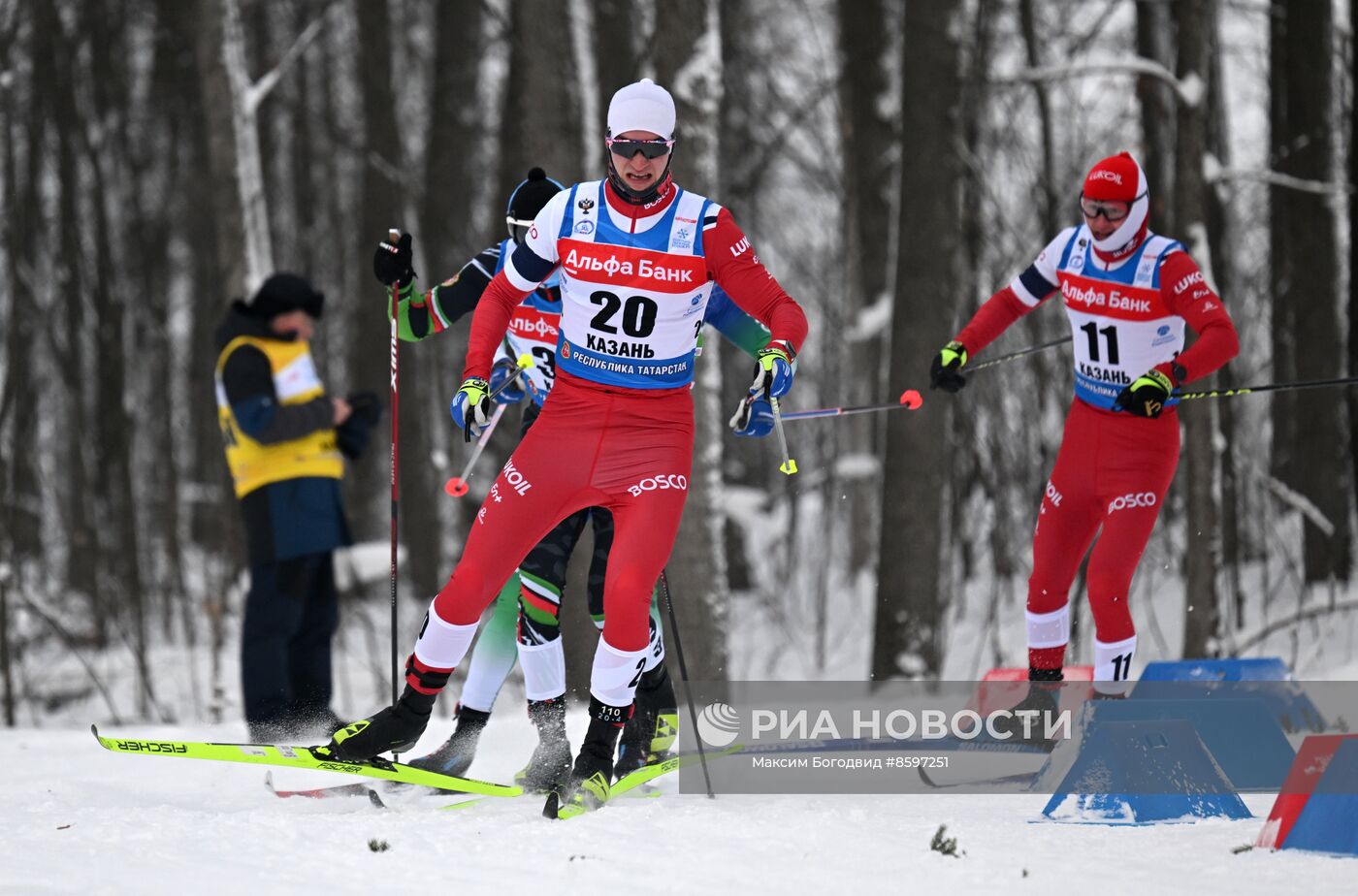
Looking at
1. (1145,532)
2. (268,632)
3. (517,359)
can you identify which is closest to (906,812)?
(1145,532)

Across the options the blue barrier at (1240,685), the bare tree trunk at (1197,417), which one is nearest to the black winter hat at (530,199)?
the blue barrier at (1240,685)

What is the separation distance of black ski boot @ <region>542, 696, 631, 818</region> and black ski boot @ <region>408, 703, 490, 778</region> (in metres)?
0.54

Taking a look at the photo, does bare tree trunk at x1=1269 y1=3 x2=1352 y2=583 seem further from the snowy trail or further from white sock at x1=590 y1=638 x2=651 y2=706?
white sock at x1=590 y1=638 x2=651 y2=706

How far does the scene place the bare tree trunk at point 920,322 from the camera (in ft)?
26.0

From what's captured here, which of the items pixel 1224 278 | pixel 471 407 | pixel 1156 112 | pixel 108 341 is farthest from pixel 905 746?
pixel 108 341

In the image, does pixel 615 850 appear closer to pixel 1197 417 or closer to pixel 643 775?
pixel 643 775

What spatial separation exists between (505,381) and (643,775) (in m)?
1.55

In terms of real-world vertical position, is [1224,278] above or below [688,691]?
above

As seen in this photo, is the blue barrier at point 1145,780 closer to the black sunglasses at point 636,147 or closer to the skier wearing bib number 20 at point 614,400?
the skier wearing bib number 20 at point 614,400

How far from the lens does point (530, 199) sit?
5254 millimetres

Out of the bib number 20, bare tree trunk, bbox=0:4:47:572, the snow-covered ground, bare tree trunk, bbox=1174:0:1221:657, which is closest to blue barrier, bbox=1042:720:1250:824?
the snow-covered ground

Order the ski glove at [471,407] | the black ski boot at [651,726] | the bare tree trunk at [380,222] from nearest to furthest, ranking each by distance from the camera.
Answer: the ski glove at [471,407]
the black ski boot at [651,726]
the bare tree trunk at [380,222]

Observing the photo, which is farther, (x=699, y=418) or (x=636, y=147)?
(x=699, y=418)

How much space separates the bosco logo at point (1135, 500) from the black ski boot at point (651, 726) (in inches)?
75.2
